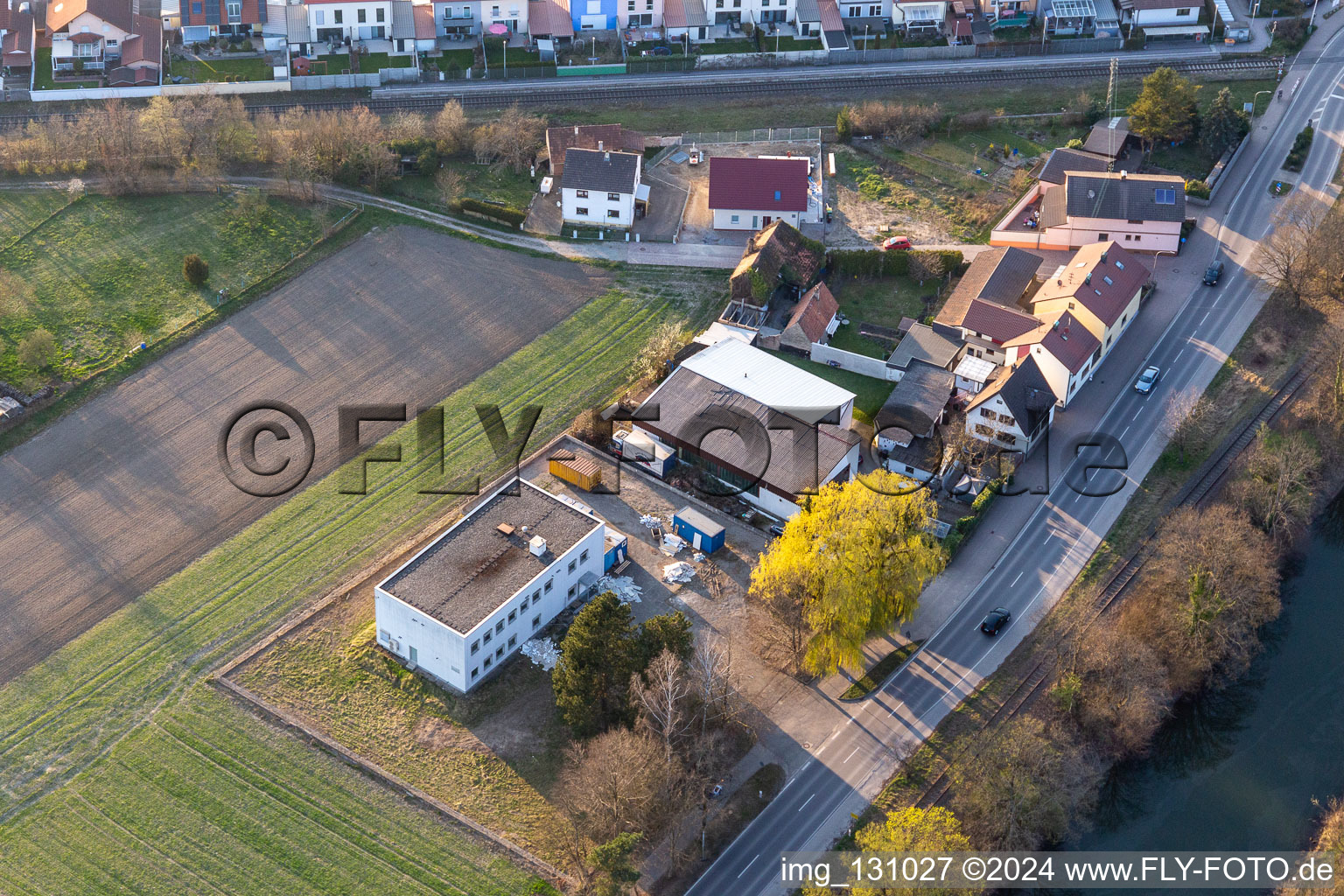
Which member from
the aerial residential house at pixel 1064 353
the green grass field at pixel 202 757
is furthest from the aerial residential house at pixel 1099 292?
the green grass field at pixel 202 757

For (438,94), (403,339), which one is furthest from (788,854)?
(438,94)

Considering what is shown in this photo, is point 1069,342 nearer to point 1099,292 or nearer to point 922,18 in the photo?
point 1099,292

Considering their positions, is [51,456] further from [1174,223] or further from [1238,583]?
[1174,223]

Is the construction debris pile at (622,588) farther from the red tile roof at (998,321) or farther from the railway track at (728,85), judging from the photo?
the railway track at (728,85)

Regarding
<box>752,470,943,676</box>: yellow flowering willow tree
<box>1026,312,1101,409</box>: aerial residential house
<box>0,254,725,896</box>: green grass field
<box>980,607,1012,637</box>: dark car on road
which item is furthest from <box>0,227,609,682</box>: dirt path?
<box>980,607,1012,637</box>: dark car on road

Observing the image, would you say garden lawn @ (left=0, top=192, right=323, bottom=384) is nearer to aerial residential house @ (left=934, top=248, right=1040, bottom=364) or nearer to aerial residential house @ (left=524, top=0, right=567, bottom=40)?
aerial residential house @ (left=524, top=0, right=567, bottom=40)

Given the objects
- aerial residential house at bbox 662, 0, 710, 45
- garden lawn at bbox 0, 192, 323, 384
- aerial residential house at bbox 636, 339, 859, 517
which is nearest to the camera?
aerial residential house at bbox 636, 339, 859, 517
